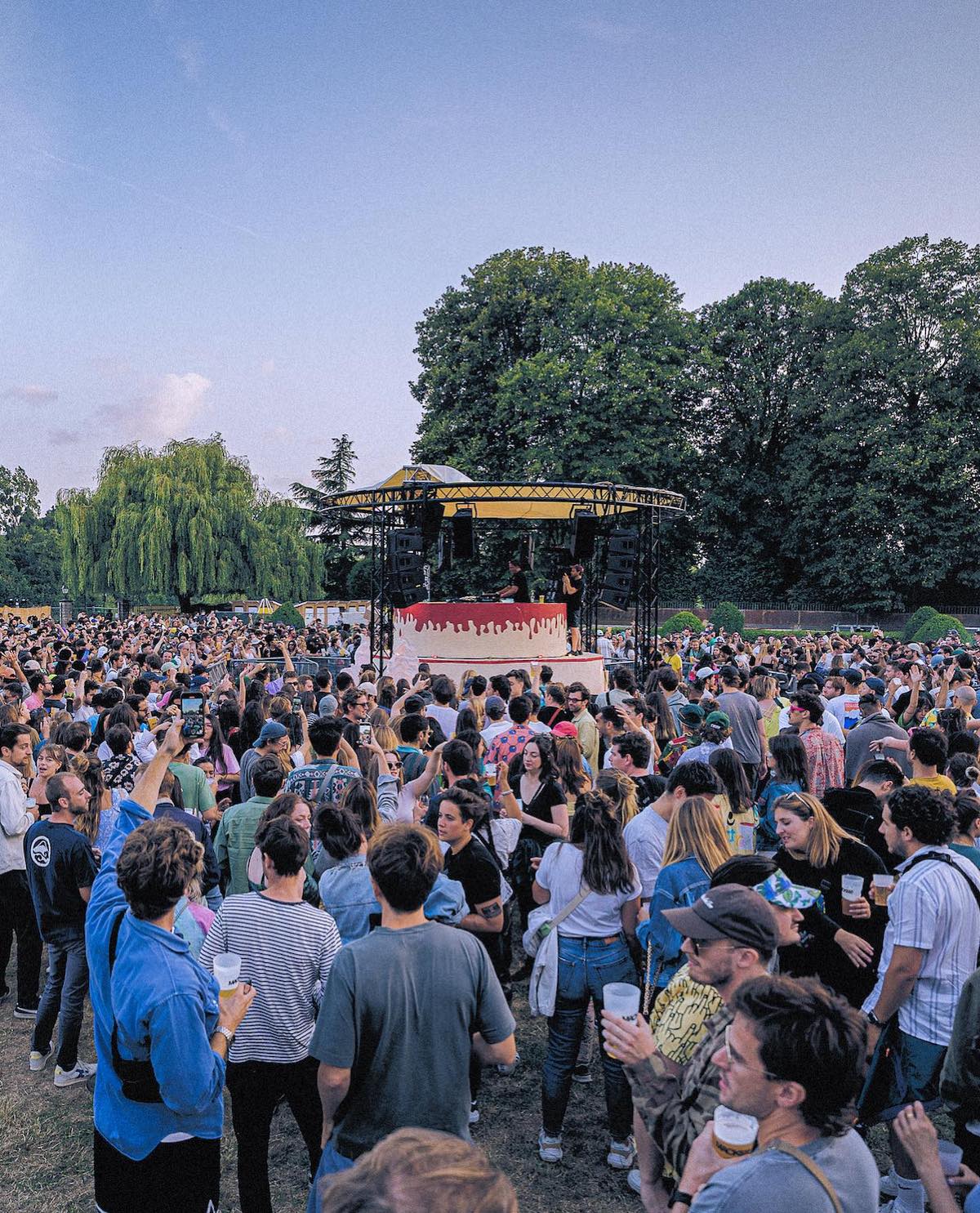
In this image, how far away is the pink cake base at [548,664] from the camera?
48.4 feet

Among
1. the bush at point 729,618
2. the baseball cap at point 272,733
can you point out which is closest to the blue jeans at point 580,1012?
the baseball cap at point 272,733

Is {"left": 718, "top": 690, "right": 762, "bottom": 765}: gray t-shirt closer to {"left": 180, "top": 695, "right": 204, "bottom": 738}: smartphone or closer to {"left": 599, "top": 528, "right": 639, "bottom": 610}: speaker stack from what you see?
{"left": 180, "top": 695, "right": 204, "bottom": 738}: smartphone

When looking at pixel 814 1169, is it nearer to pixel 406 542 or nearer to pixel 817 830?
pixel 817 830

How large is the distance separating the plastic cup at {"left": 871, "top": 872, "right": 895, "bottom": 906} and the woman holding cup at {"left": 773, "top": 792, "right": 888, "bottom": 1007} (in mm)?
12

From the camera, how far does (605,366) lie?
32156mm

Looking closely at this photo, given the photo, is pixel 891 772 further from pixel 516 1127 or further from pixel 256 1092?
pixel 256 1092

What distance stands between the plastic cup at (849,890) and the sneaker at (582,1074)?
5.69 ft

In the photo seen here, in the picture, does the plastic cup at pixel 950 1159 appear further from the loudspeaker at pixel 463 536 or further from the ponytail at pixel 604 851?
the loudspeaker at pixel 463 536

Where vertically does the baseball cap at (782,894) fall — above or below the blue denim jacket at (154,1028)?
above

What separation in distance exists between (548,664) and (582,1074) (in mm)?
10351

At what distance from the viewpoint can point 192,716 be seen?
3814 mm

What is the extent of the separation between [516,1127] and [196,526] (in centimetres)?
3416

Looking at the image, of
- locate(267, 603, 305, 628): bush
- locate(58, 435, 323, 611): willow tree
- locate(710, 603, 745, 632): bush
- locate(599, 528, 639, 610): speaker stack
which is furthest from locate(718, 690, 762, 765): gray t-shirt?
locate(58, 435, 323, 611): willow tree

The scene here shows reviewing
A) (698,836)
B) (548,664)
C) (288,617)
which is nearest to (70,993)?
(698,836)
